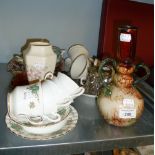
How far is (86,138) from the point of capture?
0.64 metres

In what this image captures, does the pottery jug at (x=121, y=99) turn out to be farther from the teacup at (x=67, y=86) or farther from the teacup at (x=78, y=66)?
the teacup at (x=78, y=66)

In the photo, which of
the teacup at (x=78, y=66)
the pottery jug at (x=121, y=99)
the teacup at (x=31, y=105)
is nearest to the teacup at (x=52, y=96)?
the teacup at (x=31, y=105)

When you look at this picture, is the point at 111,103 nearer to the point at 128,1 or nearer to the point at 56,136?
the point at 56,136

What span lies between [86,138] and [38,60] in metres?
0.30

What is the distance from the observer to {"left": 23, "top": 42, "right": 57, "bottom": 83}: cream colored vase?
0.81 m

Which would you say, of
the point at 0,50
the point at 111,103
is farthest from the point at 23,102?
the point at 0,50

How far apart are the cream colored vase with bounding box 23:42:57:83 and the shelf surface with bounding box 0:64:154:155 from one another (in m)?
0.13

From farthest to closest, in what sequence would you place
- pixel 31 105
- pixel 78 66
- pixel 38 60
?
pixel 78 66
pixel 38 60
pixel 31 105

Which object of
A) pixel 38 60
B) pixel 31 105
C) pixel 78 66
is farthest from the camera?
pixel 78 66

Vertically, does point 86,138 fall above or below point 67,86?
Answer: below

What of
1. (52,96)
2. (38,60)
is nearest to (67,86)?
(52,96)

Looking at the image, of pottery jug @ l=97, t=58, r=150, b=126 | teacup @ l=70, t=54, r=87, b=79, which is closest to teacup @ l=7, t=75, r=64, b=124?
pottery jug @ l=97, t=58, r=150, b=126

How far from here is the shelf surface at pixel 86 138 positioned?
0.60 meters

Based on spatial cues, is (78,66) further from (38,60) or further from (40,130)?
(40,130)
